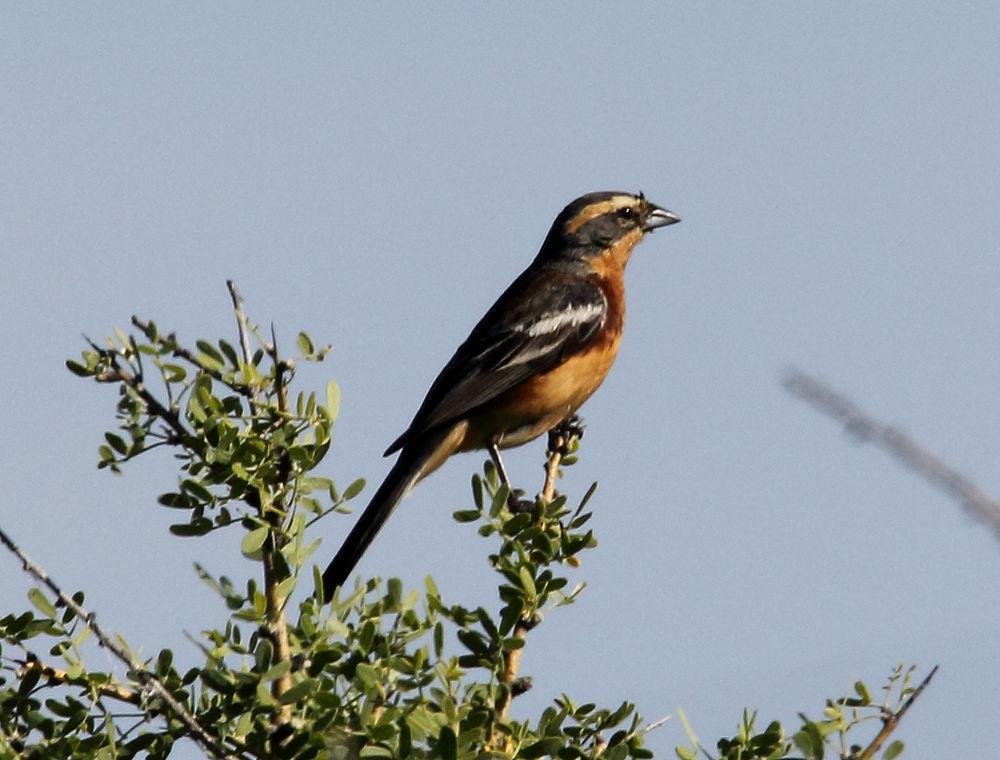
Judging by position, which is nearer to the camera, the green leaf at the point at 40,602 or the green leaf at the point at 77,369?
the green leaf at the point at 40,602

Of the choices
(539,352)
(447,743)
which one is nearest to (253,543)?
(447,743)

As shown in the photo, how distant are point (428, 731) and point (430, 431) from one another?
457 cm

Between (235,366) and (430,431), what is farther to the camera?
(430,431)

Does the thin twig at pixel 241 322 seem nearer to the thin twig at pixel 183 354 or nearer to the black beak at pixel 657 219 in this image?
the thin twig at pixel 183 354

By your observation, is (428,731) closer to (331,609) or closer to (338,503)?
(331,609)

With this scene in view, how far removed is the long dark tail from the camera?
21.0 feet

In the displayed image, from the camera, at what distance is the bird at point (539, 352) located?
765 centimetres

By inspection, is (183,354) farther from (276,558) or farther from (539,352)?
(539,352)

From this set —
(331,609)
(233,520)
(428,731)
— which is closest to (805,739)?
(428,731)

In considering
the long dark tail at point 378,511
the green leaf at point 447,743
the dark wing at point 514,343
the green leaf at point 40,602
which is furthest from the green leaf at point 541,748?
the dark wing at point 514,343

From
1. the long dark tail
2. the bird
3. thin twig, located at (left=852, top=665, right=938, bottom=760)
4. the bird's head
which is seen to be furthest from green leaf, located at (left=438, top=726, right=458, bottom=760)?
the bird's head

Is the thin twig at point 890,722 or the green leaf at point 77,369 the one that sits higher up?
the green leaf at point 77,369

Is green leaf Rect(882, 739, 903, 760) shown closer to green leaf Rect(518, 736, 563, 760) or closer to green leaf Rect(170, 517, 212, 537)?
green leaf Rect(518, 736, 563, 760)

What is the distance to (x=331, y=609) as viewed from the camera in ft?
11.5
